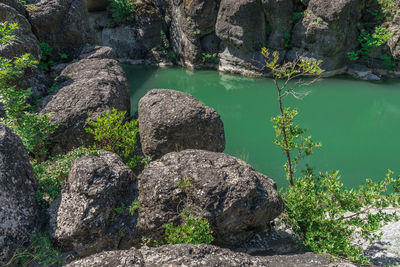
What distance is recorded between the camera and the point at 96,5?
20891 millimetres

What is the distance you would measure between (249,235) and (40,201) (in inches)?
156

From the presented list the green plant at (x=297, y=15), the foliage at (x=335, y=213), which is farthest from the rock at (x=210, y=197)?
the green plant at (x=297, y=15)

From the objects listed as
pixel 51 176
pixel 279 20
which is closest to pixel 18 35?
pixel 51 176

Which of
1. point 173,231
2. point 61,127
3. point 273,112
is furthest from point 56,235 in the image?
point 273,112

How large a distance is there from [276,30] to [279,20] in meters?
0.61

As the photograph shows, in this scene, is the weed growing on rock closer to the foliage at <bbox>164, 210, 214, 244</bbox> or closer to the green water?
the foliage at <bbox>164, 210, 214, 244</bbox>

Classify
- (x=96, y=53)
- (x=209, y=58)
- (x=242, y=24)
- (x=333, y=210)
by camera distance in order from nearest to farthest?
(x=333, y=210) < (x=96, y=53) < (x=242, y=24) < (x=209, y=58)

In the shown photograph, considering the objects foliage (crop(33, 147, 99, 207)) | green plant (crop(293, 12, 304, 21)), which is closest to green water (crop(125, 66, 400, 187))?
green plant (crop(293, 12, 304, 21))

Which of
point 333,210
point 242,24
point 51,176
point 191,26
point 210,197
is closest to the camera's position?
point 210,197

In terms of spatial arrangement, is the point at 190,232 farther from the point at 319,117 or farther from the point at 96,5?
the point at 96,5

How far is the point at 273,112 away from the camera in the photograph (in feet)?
45.5

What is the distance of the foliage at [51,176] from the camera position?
5.24m

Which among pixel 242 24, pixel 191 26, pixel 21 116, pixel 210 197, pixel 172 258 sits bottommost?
pixel 210 197

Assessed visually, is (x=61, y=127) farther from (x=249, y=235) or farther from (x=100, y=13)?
(x=100, y=13)
